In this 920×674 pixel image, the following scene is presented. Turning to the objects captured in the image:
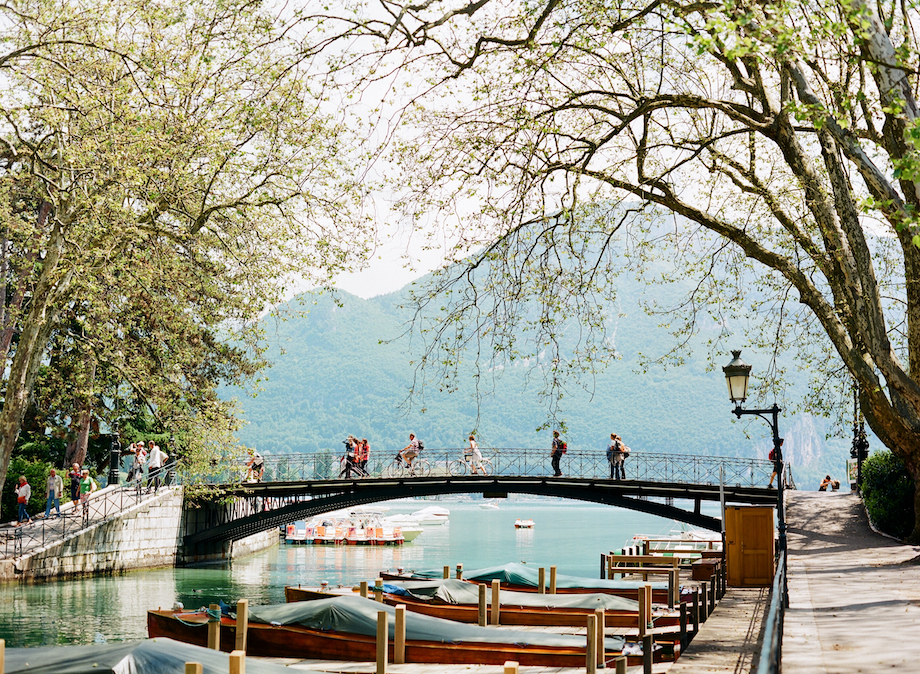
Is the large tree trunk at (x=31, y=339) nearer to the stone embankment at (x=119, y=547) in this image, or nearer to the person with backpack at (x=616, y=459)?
the stone embankment at (x=119, y=547)

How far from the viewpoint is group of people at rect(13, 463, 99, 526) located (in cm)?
2753

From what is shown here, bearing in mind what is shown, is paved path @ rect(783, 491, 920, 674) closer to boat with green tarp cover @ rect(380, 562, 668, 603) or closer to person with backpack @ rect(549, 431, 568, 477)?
boat with green tarp cover @ rect(380, 562, 668, 603)

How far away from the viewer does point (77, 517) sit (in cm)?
2884

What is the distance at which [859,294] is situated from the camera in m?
13.7

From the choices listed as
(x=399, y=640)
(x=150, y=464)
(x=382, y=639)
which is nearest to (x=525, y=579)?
(x=399, y=640)

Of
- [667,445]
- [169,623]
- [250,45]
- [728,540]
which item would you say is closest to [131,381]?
[169,623]

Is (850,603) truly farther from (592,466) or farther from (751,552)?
(592,466)

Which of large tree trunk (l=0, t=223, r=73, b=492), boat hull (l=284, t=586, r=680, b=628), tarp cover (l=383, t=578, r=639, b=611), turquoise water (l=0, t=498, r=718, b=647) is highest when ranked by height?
large tree trunk (l=0, t=223, r=73, b=492)

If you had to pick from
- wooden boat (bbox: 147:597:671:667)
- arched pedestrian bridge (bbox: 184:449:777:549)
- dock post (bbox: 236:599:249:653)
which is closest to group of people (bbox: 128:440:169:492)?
arched pedestrian bridge (bbox: 184:449:777:549)

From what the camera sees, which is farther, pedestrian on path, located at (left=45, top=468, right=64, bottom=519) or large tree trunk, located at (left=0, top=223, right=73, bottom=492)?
pedestrian on path, located at (left=45, top=468, right=64, bottom=519)

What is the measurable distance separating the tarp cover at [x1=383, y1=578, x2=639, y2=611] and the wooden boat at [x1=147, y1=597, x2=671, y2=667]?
8.91ft

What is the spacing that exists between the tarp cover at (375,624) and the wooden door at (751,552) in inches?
101

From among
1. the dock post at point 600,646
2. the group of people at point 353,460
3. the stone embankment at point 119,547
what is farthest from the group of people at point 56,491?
the dock post at point 600,646

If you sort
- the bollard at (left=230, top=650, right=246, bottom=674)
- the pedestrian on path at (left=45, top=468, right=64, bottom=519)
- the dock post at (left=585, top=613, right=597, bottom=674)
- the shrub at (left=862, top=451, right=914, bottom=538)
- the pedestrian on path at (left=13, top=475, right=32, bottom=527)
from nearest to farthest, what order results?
1. the bollard at (left=230, top=650, right=246, bottom=674)
2. the dock post at (left=585, top=613, right=597, bottom=674)
3. the shrub at (left=862, top=451, right=914, bottom=538)
4. the pedestrian on path at (left=13, top=475, right=32, bottom=527)
5. the pedestrian on path at (left=45, top=468, right=64, bottom=519)
